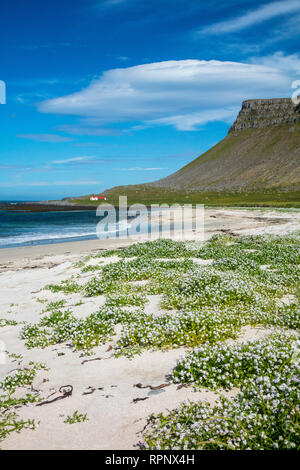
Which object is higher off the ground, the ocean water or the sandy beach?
the ocean water

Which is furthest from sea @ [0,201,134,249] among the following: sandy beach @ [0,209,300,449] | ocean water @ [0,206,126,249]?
sandy beach @ [0,209,300,449]

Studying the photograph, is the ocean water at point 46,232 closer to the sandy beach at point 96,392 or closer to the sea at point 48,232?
the sea at point 48,232

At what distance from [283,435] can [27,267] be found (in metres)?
19.7

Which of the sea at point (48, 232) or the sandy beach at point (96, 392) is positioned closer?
the sandy beach at point (96, 392)

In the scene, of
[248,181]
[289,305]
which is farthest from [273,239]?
[248,181]

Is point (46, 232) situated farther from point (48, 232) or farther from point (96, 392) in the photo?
point (96, 392)

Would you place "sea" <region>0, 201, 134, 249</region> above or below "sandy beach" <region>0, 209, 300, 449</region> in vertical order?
above

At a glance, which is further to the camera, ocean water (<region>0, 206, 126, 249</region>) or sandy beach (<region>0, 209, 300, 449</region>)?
ocean water (<region>0, 206, 126, 249</region>)

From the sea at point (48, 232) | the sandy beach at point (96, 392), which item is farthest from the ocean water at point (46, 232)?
the sandy beach at point (96, 392)

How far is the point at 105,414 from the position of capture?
17.5 ft

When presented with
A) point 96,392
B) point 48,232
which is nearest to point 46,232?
point 48,232

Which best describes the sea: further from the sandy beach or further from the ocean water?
the sandy beach

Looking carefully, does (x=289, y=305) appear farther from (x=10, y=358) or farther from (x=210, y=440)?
(x=10, y=358)

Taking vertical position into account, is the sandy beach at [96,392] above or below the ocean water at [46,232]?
below
